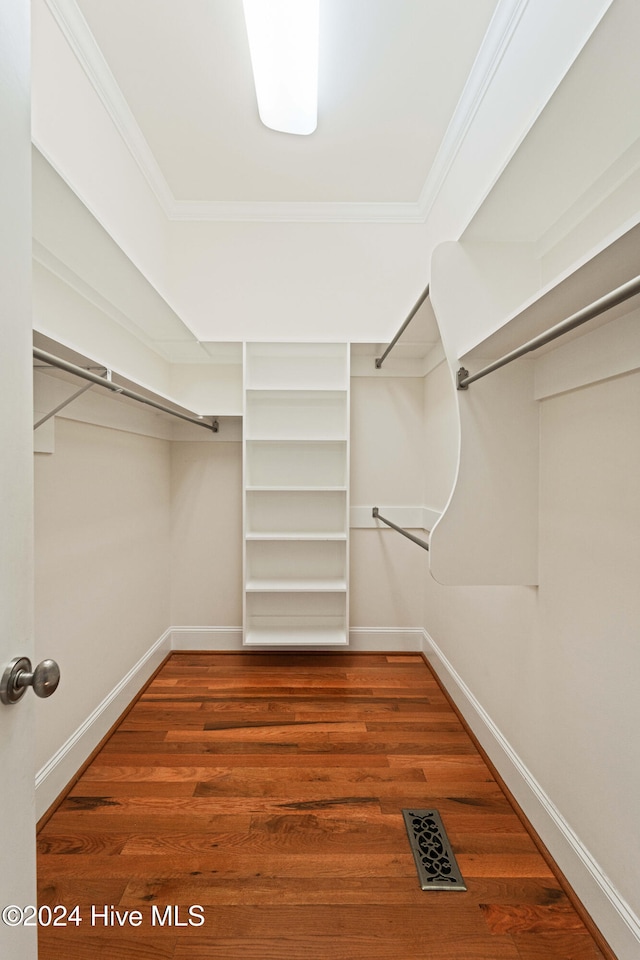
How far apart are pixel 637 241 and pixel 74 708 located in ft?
6.97

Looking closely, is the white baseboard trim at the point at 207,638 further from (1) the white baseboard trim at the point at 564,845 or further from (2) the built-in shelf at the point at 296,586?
(1) the white baseboard trim at the point at 564,845

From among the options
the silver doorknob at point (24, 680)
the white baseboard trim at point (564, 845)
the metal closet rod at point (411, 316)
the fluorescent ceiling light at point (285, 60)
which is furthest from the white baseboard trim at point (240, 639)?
the fluorescent ceiling light at point (285, 60)

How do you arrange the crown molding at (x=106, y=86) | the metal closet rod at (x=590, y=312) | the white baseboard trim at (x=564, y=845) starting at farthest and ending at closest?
the crown molding at (x=106, y=86), the white baseboard trim at (x=564, y=845), the metal closet rod at (x=590, y=312)

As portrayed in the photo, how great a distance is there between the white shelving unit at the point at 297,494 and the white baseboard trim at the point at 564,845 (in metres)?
1.09

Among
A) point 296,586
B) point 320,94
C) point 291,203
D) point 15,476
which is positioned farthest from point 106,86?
point 296,586

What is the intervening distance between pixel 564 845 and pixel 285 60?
272 cm

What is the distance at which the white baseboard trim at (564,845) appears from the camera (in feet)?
3.50

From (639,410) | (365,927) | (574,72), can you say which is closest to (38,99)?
(574,72)

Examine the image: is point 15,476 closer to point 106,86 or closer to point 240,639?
point 106,86

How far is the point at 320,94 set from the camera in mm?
2072

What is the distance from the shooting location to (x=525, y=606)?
1604 millimetres

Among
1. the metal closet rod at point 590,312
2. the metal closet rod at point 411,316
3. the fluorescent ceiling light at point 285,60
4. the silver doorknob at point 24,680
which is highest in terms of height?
the fluorescent ceiling light at point 285,60

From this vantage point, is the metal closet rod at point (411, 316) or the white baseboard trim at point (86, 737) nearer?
the white baseboard trim at point (86, 737)

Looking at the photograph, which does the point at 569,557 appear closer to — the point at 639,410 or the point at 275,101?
the point at 639,410
